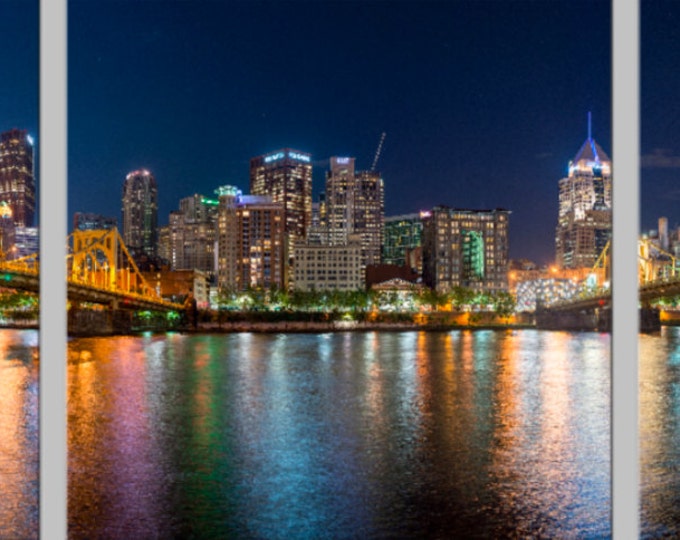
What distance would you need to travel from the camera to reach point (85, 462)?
4.70m

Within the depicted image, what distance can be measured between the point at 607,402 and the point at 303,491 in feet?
18.5

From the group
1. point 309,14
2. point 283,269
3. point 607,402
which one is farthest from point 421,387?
point 309,14

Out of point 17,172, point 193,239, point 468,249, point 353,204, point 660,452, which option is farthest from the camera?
point 353,204

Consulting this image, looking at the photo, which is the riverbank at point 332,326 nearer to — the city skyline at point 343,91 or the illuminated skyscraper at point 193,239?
the city skyline at point 343,91

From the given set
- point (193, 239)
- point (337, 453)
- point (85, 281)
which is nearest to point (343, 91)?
point (193, 239)

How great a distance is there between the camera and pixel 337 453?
5.27 metres

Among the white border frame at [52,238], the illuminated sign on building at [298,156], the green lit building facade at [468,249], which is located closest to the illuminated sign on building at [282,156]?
the illuminated sign on building at [298,156]

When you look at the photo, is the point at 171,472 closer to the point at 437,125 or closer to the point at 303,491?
the point at 303,491

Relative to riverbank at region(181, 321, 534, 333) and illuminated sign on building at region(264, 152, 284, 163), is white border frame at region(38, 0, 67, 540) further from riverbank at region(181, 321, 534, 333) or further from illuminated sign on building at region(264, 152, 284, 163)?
illuminated sign on building at region(264, 152, 284, 163)

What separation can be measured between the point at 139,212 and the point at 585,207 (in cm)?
4591

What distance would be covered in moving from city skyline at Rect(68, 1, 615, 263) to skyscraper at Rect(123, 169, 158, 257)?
1.72m

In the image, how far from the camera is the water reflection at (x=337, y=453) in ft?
10.9

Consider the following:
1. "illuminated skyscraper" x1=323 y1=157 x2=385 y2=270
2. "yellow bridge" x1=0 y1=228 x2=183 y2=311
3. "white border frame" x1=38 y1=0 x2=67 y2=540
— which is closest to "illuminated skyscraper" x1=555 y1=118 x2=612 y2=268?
"white border frame" x1=38 y1=0 x2=67 y2=540

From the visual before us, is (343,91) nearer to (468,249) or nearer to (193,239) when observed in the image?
(193,239)
